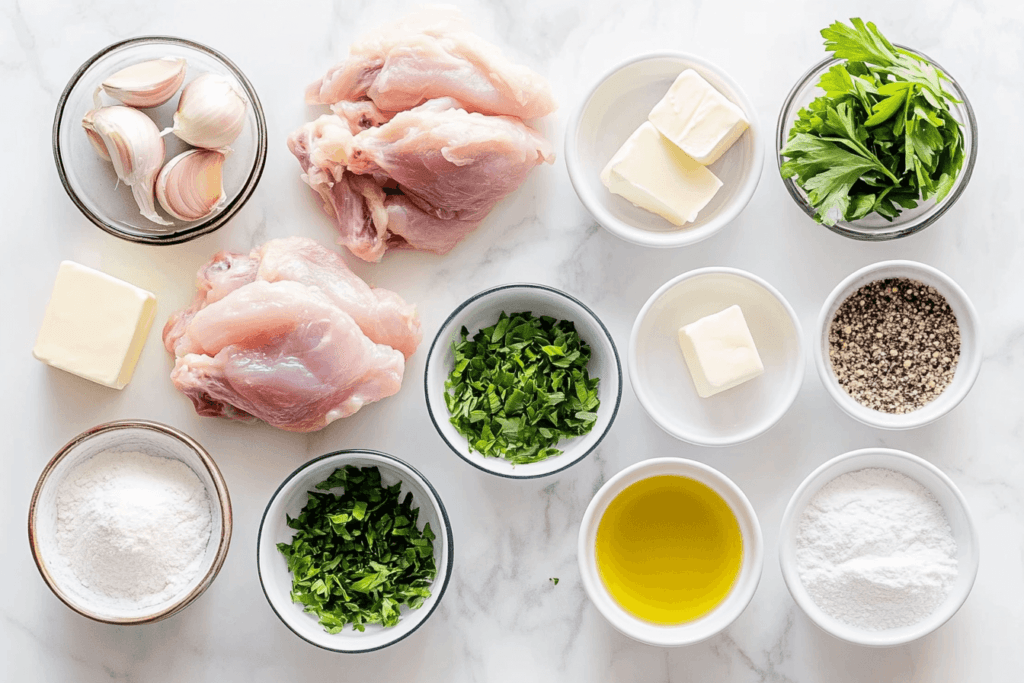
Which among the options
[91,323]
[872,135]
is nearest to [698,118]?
[872,135]

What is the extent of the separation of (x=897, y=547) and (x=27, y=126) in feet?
6.93

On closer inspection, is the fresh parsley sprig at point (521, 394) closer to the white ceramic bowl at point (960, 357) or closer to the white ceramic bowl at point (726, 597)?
the white ceramic bowl at point (726, 597)

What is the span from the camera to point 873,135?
1546mm

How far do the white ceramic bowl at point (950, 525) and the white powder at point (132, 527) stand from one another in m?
1.22

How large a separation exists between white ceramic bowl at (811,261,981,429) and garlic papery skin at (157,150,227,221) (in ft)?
4.28

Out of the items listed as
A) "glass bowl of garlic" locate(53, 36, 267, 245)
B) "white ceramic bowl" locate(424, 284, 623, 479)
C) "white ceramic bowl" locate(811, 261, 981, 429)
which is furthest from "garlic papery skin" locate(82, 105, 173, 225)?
"white ceramic bowl" locate(811, 261, 981, 429)

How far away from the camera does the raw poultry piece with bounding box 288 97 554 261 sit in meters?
1.63

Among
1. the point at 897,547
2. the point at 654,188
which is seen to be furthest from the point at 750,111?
the point at 897,547

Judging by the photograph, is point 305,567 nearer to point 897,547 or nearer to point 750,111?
point 897,547

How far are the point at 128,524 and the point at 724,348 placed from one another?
127 centimetres

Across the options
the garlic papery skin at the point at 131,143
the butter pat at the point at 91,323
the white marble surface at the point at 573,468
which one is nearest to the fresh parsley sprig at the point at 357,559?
the white marble surface at the point at 573,468

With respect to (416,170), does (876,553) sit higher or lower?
lower

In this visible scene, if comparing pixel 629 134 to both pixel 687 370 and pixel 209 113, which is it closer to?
pixel 687 370

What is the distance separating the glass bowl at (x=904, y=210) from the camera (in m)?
1.64
